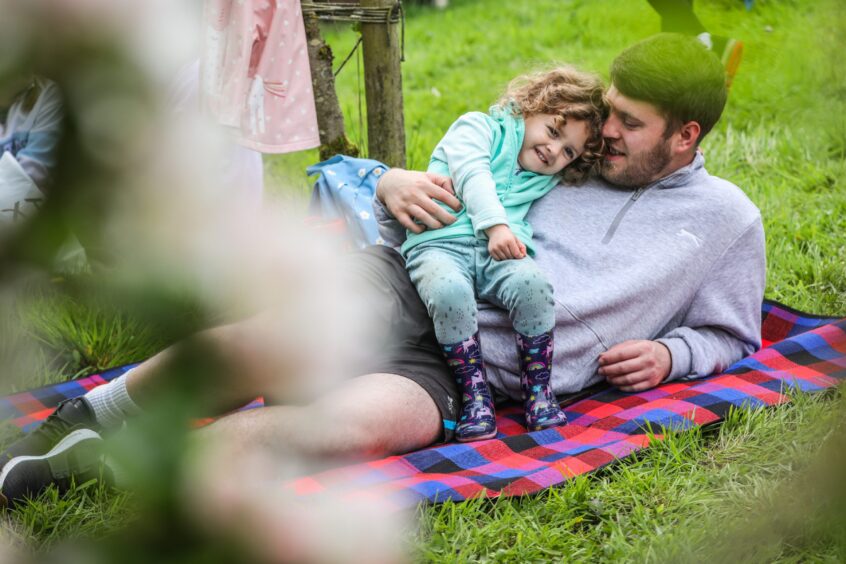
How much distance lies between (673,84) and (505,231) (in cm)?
62

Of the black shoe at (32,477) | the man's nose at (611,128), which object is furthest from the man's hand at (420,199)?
the black shoe at (32,477)

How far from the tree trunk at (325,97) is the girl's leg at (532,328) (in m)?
1.20

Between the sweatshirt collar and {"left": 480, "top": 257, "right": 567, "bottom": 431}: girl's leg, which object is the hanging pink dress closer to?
{"left": 480, "top": 257, "right": 567, "bottom": 431}: girl's leg

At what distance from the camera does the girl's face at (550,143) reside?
221cm

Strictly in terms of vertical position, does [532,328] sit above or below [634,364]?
above

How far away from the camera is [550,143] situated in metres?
2.21

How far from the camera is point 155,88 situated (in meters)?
0.30

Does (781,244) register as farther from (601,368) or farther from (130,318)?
(130,318)

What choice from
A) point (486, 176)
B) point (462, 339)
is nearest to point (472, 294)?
point (462, 339)

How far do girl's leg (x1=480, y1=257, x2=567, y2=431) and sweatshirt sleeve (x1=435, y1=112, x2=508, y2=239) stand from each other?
0.12 meters

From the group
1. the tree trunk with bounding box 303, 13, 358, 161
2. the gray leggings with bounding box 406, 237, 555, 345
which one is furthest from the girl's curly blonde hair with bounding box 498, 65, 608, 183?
the tree trunk with bounding box 303, 13, 358, 161

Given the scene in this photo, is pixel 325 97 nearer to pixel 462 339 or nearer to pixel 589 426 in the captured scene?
pixel 462 339

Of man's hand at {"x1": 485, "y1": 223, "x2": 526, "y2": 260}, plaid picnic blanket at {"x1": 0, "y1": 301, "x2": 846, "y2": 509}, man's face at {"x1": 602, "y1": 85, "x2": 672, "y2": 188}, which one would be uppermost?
man's face at {"x1": 602, "y1": 85, "x2": 672, "y2": 188}

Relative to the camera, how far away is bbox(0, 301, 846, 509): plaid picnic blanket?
67.4 inches
